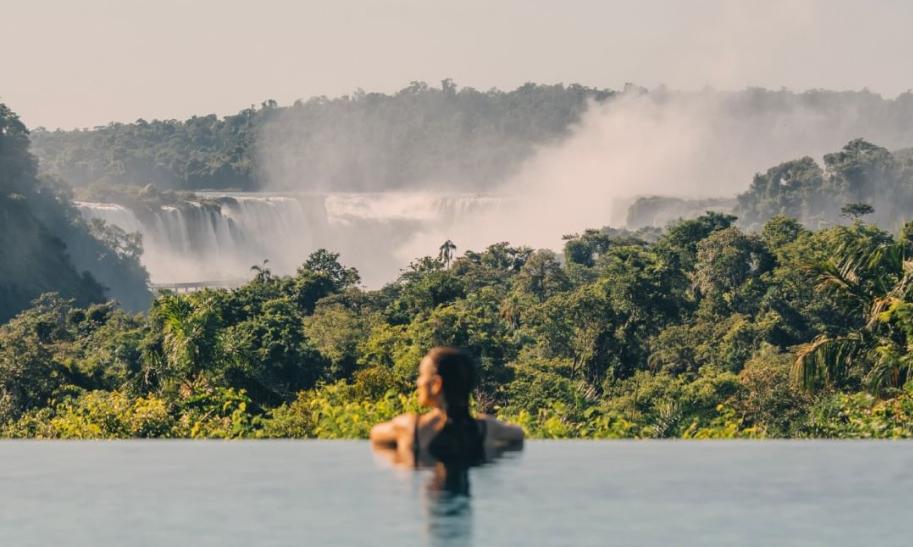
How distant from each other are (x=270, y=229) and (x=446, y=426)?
504ft

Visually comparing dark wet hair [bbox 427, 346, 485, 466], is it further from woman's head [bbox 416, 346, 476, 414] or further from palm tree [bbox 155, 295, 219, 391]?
palm tree [bbox 155, 295, 219, 391]

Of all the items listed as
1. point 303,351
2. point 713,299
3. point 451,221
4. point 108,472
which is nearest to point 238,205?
point 451,221

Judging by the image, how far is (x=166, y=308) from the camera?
36.3m

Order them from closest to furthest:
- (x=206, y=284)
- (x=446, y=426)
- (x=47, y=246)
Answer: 1. (x=446, y=426)
2. (x=47, y=246)
3. (x=206, y=284)

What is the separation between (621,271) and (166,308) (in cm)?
2082

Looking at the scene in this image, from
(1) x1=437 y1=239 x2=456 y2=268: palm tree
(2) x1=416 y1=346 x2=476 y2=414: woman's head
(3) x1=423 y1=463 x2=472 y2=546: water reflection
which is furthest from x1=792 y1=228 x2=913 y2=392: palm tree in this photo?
(1) x1=437 y1=239 x2=456 y2=268: palm tree

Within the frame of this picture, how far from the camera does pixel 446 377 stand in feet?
31.3

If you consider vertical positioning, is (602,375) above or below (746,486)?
below

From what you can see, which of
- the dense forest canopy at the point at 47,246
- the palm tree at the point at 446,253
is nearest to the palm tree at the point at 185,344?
the palm tree at the point at 446,253

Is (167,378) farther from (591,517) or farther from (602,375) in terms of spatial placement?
(591,517)

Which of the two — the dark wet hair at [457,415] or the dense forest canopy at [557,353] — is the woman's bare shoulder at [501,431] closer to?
the dark wet hair at [457,415]

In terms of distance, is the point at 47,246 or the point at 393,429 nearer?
the point at 393,429

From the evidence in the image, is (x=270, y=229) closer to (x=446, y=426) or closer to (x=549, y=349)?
(x=549, y=349)

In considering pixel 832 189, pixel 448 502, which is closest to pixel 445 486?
pixel 448 502
